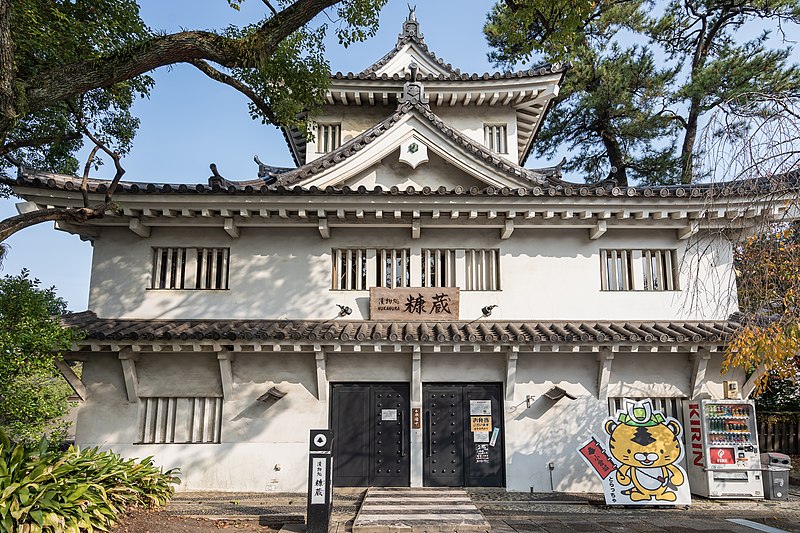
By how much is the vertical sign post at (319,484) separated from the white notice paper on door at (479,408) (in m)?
3.89

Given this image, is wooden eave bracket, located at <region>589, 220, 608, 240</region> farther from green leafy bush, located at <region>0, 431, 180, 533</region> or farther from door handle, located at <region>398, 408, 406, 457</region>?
green leafy bush, located at <region>0, 431, 180, 533</region>

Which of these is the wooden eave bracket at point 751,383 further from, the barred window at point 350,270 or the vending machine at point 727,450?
the barred window at point 350,270

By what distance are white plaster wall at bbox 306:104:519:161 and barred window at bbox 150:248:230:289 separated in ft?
18.1

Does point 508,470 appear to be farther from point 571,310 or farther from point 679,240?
point 679,240

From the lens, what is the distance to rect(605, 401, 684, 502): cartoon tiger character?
973 cm

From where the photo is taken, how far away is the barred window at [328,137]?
1516cm

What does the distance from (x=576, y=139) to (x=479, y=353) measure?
54.4 ft

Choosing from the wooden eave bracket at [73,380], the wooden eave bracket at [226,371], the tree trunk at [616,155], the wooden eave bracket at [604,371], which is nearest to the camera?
the wooden eave bracket at [73,380]

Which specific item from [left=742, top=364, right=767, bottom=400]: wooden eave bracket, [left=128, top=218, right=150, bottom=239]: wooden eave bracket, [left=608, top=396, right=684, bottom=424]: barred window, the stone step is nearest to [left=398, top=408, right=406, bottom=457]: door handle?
the stone step

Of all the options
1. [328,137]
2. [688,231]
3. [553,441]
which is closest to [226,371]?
[553,441]

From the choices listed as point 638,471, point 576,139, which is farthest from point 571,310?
point 576,139

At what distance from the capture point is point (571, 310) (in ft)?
38.9

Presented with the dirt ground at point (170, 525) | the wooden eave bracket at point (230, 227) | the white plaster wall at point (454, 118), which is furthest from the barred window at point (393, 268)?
the dirt ground at point (170, 525)

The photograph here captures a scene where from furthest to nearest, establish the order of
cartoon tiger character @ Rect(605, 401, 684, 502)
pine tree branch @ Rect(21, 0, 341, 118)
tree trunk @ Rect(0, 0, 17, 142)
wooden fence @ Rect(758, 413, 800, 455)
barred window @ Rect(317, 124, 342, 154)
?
1. wooden fence @ Rect(758, 413, 800, 455)
2. barred window @ Rect(317, 124, 342, 154)
3. cartoon tiger character @ Rect(605, 401, 684, 502)
4. pine tree branch @ Rect(21, 0, 341, 118)
5. tree trunk @ Rect(0, 0, 17, 142)
